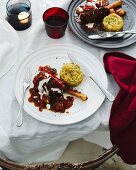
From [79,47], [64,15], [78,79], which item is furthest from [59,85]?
[64,15]

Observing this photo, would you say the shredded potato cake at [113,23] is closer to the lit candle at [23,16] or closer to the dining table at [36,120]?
the dining table at [36,120]

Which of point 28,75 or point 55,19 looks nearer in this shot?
point 28,75

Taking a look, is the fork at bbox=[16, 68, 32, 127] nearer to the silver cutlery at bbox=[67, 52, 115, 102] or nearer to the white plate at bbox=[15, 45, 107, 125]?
the white plate at bbox=[15, 45, 107, 125]

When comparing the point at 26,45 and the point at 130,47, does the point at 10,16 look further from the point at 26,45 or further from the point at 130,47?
the point at 130,47

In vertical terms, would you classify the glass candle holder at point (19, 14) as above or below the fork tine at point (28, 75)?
above

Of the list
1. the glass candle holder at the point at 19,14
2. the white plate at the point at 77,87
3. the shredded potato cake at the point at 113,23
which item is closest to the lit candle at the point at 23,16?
the glass candle holder at the point at 19,14

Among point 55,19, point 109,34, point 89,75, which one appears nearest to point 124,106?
point 89,75

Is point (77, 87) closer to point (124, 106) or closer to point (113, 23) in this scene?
point (124, 106)
